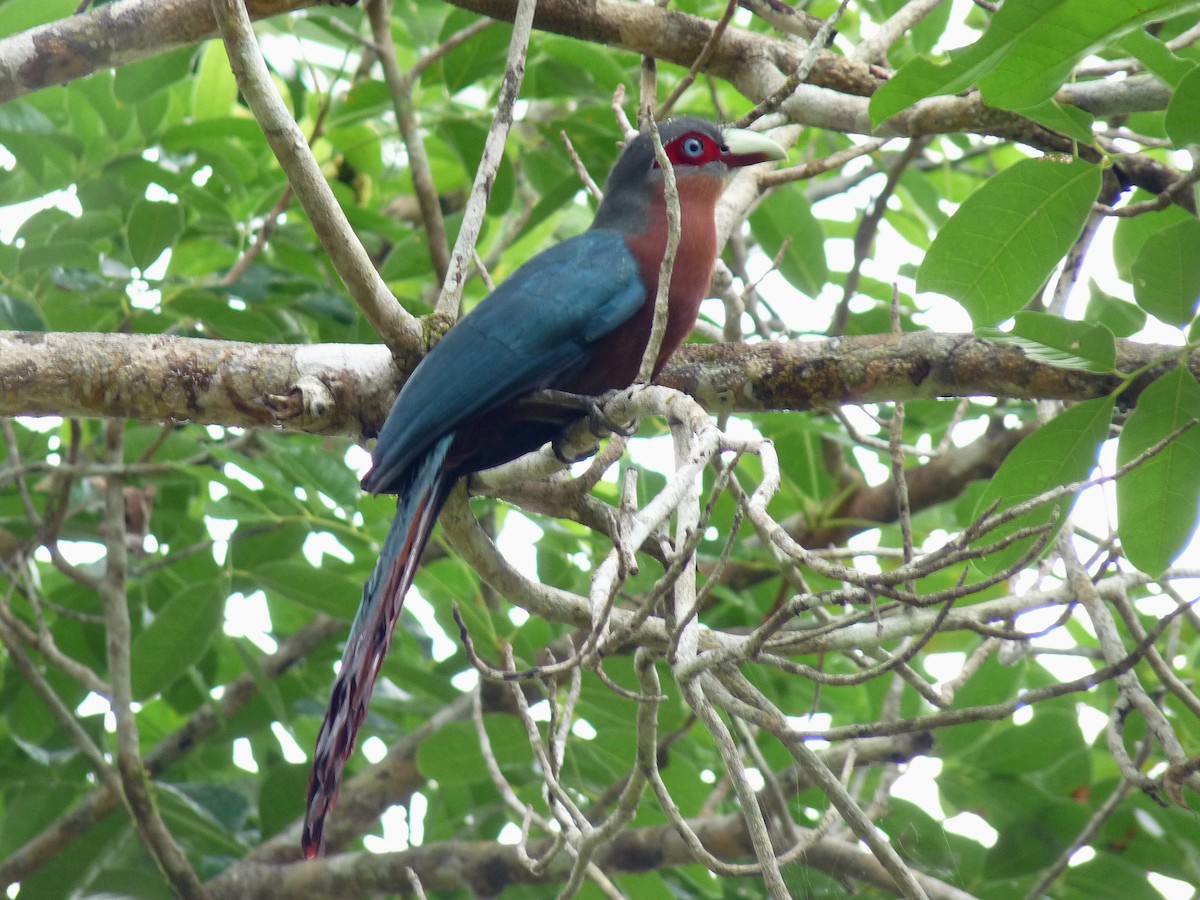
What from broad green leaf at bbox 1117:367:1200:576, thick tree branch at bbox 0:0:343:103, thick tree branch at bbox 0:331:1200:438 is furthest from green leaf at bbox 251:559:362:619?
broad green leaf at bbox 1117:367:1200:576

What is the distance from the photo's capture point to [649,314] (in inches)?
129

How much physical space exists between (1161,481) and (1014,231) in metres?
0.59

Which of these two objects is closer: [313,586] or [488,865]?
[313,586]

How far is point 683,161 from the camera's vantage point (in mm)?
3820

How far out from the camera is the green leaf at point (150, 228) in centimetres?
387

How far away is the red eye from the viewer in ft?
12.5

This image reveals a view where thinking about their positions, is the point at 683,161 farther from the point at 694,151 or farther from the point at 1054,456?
the point at 1054,456

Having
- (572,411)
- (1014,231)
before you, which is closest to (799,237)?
(572,411)

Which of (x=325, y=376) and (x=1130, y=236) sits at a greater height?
(x=1130, y=236)

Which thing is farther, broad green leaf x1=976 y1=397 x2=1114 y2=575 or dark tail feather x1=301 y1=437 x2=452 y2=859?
broad green leaf x1=976 y1=397 x2=1114 y2=575

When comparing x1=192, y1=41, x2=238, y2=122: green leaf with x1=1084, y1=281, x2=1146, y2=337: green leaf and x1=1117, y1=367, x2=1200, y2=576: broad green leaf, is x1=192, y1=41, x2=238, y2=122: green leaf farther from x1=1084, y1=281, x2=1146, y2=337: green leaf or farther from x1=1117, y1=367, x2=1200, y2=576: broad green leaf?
x1=1117, y1=367, x2=1200, y2=576: broad green leaf

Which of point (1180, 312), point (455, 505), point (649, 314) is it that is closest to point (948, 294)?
point (1180, 312)

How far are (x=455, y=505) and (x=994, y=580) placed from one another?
1442 mm

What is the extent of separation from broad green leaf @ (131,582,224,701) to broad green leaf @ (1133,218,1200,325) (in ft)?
8.79
